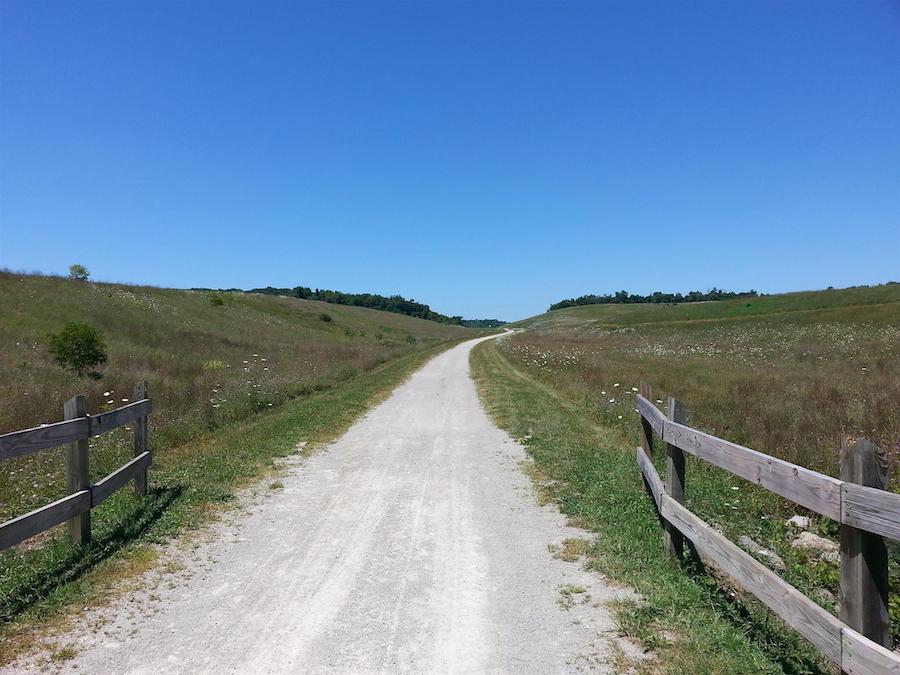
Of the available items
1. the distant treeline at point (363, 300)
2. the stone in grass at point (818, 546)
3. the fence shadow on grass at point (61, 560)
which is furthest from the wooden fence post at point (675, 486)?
the distant treeline at point (363, 300)

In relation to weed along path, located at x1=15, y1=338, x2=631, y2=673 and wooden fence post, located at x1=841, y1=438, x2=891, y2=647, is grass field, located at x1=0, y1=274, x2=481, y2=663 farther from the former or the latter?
wooden fence post, located at x1=841, y1=438, x2=891, y2=647

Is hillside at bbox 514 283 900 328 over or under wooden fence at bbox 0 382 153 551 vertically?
over

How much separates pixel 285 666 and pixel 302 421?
10.0 metres

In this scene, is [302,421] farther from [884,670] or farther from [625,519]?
[884,670]

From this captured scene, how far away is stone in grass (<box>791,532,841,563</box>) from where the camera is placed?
5488 mm

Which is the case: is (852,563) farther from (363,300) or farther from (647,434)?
(363,300)

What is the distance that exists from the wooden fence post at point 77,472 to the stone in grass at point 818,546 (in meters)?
7.04

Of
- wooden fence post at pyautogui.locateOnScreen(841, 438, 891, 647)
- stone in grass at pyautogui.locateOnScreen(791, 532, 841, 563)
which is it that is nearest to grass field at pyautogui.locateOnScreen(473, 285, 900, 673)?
stone in grass at pyautogui.locateOnScreen(791, 532, 841, 563)

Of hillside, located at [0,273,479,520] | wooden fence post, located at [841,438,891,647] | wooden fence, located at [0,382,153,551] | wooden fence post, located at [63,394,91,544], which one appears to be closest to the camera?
wooden fence post, located at [841,438,891,647]

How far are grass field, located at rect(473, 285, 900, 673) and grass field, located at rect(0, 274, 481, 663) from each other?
438 cm

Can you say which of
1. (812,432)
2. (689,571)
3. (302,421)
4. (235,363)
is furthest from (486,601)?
(235,363)

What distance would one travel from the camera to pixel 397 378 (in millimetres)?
24875

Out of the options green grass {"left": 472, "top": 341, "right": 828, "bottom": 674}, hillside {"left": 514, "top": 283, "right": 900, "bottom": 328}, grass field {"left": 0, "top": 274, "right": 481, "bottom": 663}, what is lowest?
green grass {"left": 472, "top": 341, "right": 828, "bottom": 674}

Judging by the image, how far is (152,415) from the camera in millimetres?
13078
